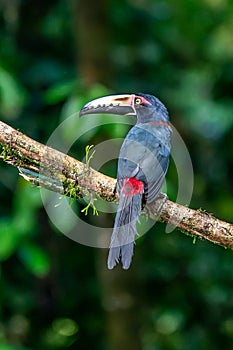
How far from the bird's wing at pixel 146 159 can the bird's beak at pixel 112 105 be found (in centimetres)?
10

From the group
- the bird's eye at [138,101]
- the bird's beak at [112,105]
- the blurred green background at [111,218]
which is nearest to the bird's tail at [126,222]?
the bird's beak at [112,105]

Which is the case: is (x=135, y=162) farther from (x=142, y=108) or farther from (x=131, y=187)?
(x=142, y=108)

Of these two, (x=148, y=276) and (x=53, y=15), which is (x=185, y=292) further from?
(x=53, y=15)

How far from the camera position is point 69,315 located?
15.2 feet

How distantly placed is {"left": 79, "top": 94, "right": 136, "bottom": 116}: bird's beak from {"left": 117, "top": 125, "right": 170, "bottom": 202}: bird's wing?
0.32 feet

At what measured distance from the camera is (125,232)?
8.57 feet

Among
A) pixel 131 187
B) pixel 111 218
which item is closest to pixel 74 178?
pixel 131 187

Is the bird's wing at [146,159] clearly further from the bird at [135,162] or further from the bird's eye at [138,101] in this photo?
the bird's eye at [138,101]

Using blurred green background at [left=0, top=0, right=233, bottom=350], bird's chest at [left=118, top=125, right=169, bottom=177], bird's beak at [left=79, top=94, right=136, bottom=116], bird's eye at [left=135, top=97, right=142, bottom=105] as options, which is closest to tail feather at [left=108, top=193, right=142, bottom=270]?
bird's chest at [left=118, top=125, right=169, bottom=177]

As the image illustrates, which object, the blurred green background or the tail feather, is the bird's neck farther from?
the blurred green background

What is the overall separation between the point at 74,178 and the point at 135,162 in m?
0.28

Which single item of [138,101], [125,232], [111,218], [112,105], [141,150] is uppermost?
[111,218]

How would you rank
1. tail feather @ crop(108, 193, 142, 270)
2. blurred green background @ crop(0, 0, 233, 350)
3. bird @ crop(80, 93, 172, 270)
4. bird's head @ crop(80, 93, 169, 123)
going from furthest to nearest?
blurred green background @ crop(0, 0, 233, 350) → bird's head @ crop(80, 93, 169, 123) → bird @ crop(80, 93, 172, 270) → tail feather @ crop(108, 193, 142, 270)

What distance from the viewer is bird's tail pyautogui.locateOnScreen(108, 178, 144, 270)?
8.24ft
